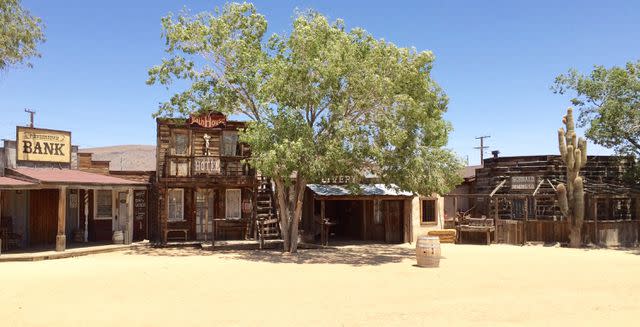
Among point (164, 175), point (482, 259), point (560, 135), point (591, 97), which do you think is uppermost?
point (591, 97)

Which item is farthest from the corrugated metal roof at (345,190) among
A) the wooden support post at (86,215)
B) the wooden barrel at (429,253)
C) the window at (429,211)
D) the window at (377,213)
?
the wooden support post at (86,215)

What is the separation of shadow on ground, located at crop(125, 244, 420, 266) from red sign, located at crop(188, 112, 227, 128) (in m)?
5.24

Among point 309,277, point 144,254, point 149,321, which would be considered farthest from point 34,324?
point 144,254

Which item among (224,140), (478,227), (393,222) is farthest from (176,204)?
(478,227)

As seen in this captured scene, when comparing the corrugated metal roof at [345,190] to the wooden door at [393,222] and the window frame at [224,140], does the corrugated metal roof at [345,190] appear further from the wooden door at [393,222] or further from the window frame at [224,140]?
the window frame at [224,140]

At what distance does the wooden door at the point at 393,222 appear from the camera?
80.3 feet

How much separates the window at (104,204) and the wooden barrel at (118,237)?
5.33 feet

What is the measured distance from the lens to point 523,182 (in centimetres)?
2895

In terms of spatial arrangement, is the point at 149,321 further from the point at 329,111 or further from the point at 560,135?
the point at 560,135

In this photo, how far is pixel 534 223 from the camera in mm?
24938

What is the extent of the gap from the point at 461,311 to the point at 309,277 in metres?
5.06

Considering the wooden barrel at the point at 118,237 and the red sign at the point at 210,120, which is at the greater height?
the red sign at the point at 210,120

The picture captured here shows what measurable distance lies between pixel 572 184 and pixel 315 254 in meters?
12.8

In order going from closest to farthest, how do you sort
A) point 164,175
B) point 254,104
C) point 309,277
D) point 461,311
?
point 461,311
point 309,277
point 254,104
point 164,175
